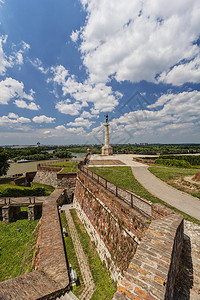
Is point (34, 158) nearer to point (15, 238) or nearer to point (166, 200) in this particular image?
point (15, 238)

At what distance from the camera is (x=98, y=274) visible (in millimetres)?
5867

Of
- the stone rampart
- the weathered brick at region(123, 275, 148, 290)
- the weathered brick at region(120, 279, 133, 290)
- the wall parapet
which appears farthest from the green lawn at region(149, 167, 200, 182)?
the weathered brick at region(120, 279, 133, 290)

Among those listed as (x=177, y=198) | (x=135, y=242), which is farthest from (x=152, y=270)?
(x=177, y=198)

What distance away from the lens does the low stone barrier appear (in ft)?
14.4

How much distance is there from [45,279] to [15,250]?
5.14 m

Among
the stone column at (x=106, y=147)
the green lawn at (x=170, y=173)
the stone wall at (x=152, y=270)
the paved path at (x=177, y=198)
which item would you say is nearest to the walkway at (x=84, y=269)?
the stone wall at (x=152, y=270)

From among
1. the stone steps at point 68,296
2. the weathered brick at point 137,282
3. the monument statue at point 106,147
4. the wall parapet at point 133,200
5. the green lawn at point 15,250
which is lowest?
the green lawn at point 15,250

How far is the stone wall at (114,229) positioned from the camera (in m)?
4.66

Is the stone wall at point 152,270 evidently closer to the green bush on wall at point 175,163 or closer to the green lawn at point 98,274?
the green lawn at point 98,274

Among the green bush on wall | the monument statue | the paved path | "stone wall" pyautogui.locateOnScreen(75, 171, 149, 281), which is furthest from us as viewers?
the monument statue

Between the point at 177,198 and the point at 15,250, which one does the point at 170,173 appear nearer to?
the point at 177,198

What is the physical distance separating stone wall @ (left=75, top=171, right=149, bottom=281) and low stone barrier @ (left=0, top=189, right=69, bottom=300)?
2.01m

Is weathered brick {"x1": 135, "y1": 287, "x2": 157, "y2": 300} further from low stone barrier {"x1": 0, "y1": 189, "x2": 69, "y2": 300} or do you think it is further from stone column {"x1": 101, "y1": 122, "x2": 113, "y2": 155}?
stone column {"x1": 101, "y1": 122, "x2": 113, "y2": 155}

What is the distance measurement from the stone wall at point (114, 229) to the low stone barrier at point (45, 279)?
2014 millimetres
